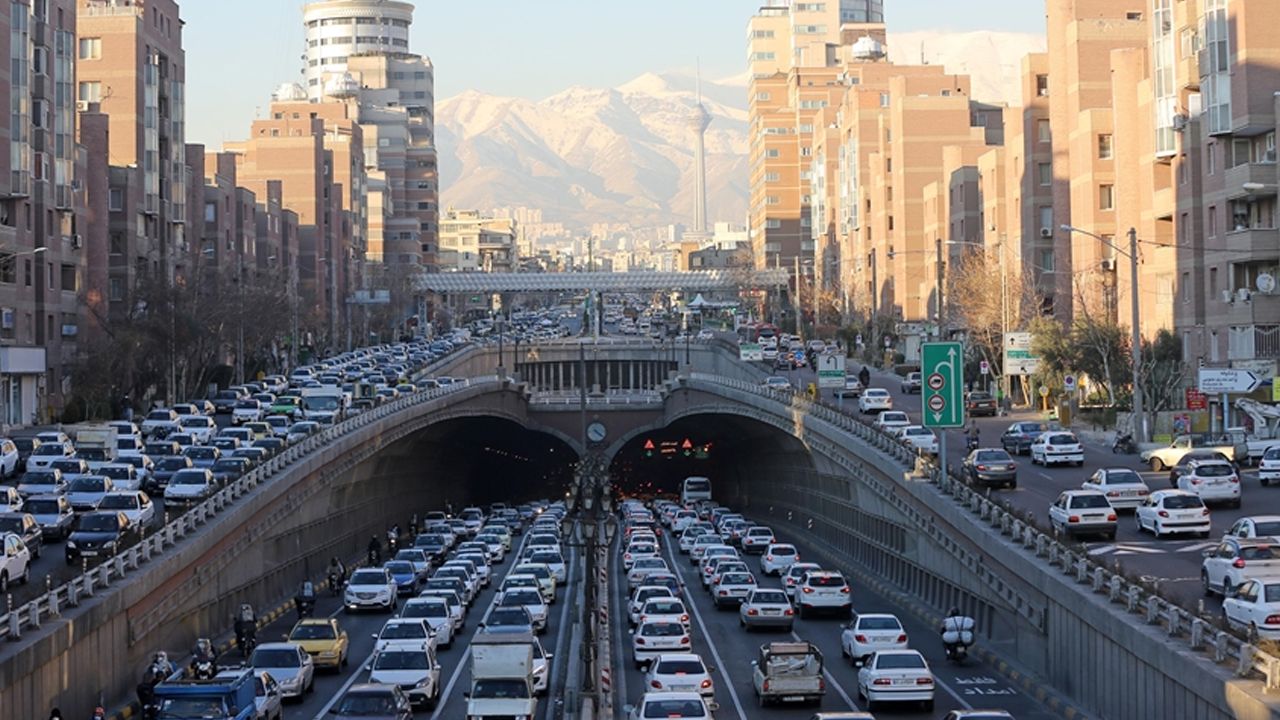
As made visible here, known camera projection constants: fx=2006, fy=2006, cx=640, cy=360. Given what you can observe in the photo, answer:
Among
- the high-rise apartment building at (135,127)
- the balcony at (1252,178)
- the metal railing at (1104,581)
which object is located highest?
the high-rise apartment building at (135,127)

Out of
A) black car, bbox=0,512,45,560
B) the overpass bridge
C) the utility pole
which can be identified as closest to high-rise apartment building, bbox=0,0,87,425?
the overpass bridge

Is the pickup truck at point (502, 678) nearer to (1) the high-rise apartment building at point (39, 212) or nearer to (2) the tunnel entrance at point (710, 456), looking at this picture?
(1) the high-rise apartment building at point (39, 212)

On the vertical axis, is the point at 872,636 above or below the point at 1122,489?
below

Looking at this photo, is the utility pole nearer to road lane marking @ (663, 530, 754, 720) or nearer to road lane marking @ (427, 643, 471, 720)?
road lane marking @ (663, 530, 754, 720)

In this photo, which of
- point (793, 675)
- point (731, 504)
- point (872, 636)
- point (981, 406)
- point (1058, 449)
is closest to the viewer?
point (793, 675)

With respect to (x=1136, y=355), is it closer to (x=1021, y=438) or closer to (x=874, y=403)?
(x=1021, y=438)

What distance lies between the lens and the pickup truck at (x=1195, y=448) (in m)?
63.9

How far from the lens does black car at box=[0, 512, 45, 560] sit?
47875 millimetres

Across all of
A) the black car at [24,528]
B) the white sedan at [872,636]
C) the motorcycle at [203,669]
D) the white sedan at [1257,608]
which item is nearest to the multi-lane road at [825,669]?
the white sedan at [872,636]

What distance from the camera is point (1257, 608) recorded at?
34.4 m

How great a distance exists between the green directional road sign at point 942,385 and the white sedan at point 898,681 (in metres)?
18.2

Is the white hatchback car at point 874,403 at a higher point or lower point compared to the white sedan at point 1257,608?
higher

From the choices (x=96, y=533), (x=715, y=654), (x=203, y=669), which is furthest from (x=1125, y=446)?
(x=203, y=669)

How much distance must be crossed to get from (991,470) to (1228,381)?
501 inches
